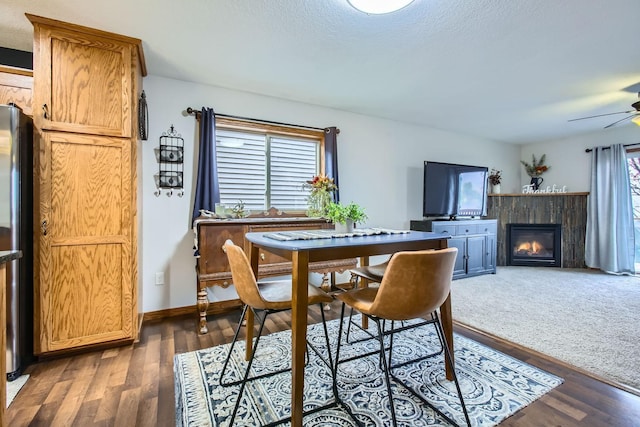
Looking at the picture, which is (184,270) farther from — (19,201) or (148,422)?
(148,422)

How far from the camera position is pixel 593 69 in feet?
9.02

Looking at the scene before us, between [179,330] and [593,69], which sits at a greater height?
[593,69]

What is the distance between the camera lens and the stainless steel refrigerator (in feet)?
6.03

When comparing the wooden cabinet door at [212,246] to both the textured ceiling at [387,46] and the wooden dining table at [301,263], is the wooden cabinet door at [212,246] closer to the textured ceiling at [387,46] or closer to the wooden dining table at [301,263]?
the wooden dining table at [301,263]

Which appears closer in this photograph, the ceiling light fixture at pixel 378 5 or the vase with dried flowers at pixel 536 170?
the ceiling light fixture at pixel 378 5

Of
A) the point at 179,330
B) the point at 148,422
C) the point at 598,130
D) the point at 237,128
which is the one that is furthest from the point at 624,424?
the point at 598,130

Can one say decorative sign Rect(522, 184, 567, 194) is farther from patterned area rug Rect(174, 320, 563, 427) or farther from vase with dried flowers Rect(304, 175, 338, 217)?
vase with dried flowers Rect(304, 175, 338, 217)

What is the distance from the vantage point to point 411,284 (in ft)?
4.39

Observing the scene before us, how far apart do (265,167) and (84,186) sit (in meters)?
1.76

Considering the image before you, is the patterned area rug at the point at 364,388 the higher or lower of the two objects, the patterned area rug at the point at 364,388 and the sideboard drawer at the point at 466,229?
the lower

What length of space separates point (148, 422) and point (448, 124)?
197 inches

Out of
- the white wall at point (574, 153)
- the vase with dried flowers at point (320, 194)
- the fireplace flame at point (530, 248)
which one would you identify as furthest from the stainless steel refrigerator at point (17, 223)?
the white wall at point (574, 153)

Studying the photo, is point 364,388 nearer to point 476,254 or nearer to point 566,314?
point 566,314

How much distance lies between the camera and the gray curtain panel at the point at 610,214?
15.6 feet
